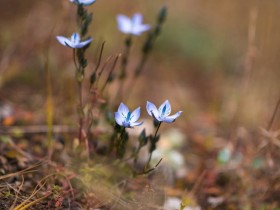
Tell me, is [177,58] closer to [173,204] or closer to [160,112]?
[173,204]

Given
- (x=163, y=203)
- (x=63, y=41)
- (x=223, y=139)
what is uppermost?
(x=63, y=41)

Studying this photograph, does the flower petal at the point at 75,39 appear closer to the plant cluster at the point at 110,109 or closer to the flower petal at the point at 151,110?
the plant cluster at the point at 110,109

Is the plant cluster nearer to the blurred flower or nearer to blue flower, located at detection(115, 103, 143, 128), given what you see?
blue flower, located at detection(115, 103, 143, 128)

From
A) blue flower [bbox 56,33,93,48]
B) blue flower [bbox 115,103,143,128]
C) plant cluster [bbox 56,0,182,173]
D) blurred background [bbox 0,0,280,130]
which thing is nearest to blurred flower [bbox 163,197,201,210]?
plant cluster [bbox 56,0,182,173]

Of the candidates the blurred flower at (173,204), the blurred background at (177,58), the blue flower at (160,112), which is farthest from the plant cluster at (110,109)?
the blurred background at (177,58)

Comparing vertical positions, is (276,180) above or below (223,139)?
above

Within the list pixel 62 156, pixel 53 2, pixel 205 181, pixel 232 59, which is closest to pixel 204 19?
pixel 232 59

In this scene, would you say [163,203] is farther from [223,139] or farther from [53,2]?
[53,2]

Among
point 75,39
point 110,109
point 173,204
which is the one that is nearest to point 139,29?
point 110,109
